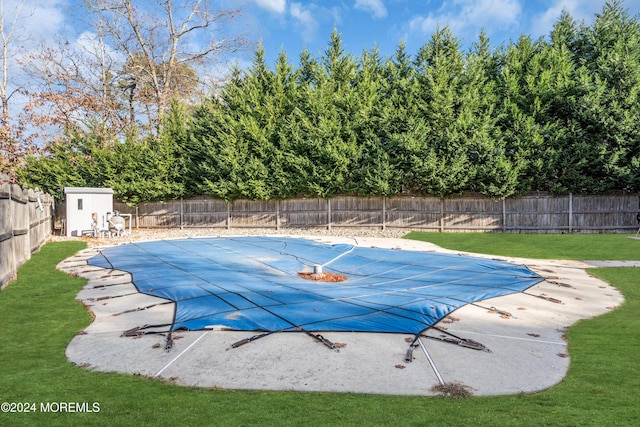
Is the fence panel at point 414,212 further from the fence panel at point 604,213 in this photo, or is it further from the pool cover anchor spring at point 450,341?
the pool cover anchor spring at point 450,341

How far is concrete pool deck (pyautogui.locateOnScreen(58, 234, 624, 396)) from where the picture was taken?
359 centimetres

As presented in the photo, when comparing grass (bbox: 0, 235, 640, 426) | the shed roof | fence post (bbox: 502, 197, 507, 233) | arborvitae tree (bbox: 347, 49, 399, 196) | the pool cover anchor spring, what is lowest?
the pool cover anchor spring

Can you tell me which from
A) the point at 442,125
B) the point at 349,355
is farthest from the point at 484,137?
the point at 349,355

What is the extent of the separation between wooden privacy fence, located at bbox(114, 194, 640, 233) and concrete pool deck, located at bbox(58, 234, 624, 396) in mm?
12928

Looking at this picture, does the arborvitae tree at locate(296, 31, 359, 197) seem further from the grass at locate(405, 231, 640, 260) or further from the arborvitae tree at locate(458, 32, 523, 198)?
the grass at locate(405, 231, 640, 260)

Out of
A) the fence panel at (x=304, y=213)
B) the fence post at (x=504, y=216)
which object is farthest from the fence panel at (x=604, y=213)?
the fence panel at (x=304, y=213)

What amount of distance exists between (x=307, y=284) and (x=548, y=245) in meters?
9.89

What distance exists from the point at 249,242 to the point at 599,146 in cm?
1562

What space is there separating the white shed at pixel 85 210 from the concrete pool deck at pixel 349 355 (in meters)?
13.9

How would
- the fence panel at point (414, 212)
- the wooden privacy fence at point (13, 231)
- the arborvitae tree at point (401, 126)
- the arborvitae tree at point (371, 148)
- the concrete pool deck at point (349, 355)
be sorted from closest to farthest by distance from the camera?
the concrete pool deck at point (349, 355) < the wooden privacy fence at point (13, 231) < the arborvitae tree at point (401, 126) < the arborvitae tree at point (371, 148) < the fence panel at point (414, 212)

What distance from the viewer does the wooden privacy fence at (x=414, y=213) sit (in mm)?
17625

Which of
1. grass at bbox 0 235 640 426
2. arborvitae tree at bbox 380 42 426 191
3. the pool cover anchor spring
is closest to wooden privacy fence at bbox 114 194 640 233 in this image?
arborvitae tree at bbox 380 42 426 191

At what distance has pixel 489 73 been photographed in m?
20.4

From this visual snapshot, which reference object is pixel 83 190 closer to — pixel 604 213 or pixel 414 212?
pixel 414 212
